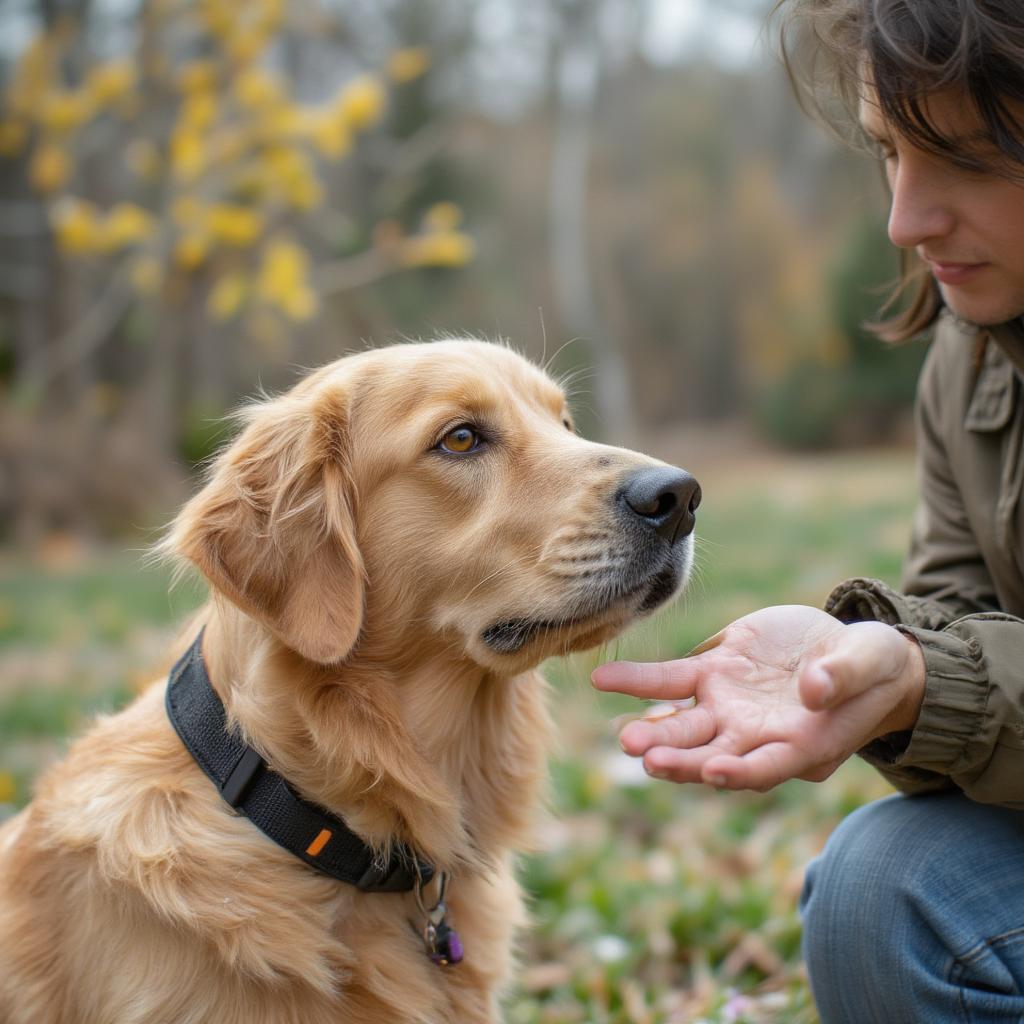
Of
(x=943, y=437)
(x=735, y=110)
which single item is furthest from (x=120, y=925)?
(x=735, y=110)

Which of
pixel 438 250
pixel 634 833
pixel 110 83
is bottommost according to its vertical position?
pixel 634 833

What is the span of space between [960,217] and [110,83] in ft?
26.3

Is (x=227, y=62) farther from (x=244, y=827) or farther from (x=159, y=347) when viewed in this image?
(x=244, y=827)

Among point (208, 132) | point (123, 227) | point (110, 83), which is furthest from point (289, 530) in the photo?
point (110, 83)

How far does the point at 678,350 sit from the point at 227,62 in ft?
56.0

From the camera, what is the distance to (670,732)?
1.88 meters

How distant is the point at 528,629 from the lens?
2.40m

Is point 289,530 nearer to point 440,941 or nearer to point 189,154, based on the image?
point 440,941

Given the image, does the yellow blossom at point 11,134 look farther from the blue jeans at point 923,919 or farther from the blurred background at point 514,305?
the blue jeans at point 923,919

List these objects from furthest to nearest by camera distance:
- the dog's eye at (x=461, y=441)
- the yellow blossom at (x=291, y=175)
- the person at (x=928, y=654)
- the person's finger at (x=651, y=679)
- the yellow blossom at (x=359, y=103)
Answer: the yellow blossom at (x=291, y=175), the yellow blossom at (x=359, y=103), the dog's eye at (x=461, y=441), the person's finger at (x=651, y=679), the person at (x=928, y=654)

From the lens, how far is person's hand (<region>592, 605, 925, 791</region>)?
173 centimetres

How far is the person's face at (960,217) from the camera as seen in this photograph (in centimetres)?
209

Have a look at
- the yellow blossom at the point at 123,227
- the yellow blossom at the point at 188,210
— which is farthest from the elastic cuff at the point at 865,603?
the yellow blossom at the point at 188,210

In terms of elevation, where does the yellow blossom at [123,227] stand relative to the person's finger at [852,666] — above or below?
below
